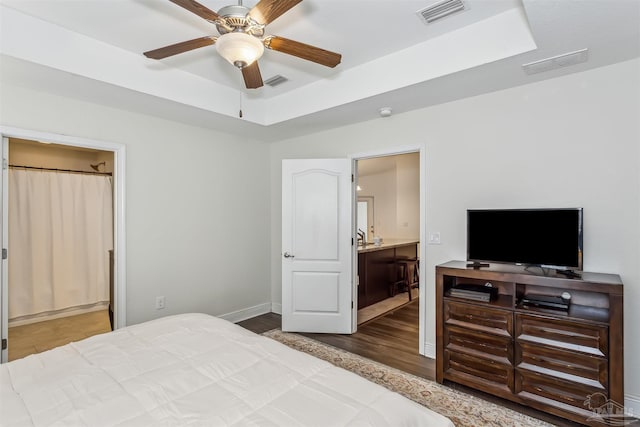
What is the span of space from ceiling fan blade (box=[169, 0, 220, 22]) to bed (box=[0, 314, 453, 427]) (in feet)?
5.47

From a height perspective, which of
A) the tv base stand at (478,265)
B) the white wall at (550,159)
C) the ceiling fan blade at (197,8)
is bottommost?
the tv base stand at (478,265)

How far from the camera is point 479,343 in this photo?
246 centimetres

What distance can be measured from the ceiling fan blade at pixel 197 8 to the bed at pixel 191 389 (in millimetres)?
1666

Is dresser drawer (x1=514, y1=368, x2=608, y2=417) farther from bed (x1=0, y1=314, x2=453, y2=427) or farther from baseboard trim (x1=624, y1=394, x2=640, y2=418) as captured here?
bed (x1=0, y1=314, x2=453, y2=427)

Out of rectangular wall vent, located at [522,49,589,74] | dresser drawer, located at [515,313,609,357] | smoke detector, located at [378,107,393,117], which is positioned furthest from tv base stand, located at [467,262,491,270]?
smoke detector, located at [378,107,393,117]

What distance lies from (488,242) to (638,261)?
0.92 metres

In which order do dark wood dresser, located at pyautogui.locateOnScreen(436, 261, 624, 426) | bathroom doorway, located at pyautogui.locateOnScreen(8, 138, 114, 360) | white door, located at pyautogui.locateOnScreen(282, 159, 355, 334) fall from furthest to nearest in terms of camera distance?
bathroom doorway, located at pyautogui.locateOnScreen(8, 138, 114, 360) < white door, located at pyautogui.locateOnScreen(282, 159, 355, 334) < dark wood dresser, located at pyautogui.locateOnScreen(436, 261, 624, 426)

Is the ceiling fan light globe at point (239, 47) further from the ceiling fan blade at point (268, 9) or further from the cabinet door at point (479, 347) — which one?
the cabinet door at point (479, 347)

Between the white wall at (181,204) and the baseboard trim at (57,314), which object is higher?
the white wall at (181,204)

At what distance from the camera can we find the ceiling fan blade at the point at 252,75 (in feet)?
6.68

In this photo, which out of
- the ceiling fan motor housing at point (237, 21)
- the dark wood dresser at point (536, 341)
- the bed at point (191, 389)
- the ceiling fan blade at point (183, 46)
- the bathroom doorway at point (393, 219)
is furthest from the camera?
the bathroom doorway at point (393, 219)

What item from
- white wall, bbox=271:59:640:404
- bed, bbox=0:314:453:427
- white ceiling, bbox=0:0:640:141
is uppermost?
white ceiling, bbox=0:0:640:141

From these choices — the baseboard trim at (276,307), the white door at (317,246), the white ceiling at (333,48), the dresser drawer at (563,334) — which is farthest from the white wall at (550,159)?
the baseboard trim at (276,307)

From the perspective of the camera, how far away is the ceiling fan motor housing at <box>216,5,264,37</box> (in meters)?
1.63
